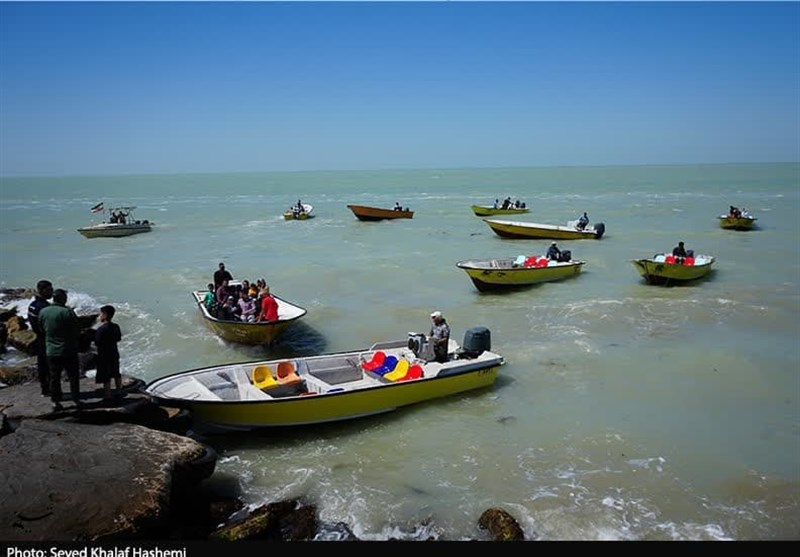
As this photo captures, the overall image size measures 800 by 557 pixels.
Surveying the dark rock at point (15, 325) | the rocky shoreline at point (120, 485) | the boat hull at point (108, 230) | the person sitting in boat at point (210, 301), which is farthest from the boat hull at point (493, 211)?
the rocky shoreline at point (120, 485)

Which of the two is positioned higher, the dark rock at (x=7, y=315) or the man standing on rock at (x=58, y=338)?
the man standing on rock at (x=58, y=338)

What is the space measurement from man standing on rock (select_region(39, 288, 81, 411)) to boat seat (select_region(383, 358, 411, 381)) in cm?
590

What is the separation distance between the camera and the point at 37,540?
6652 millimetres

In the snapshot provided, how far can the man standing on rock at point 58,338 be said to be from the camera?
901 cm

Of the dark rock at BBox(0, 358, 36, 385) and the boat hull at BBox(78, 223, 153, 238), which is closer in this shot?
the dark rock at BBox(0, 358, 36, 385)

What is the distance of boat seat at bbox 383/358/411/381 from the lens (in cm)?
1264

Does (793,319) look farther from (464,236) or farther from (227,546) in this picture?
(464,236)

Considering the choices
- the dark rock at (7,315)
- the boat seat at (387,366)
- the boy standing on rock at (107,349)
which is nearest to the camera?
the boy standing on rock at (107,349)

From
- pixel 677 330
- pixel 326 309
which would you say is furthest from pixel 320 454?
pixel 677 330

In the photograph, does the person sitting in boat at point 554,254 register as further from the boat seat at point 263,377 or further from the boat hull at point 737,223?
the boat hull at point 737,223

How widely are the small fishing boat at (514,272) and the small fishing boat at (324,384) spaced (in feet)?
30.8

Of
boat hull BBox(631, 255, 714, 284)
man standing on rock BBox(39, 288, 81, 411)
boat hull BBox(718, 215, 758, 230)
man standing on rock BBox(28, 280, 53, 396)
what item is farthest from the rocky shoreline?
boat hull BBox(718, 215, 758, 230)

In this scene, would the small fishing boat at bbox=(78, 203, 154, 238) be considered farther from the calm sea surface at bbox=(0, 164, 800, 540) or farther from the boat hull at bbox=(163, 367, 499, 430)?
the boat hull at bbox=(163, 367, 499, 430)

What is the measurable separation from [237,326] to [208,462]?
23.5 feet
